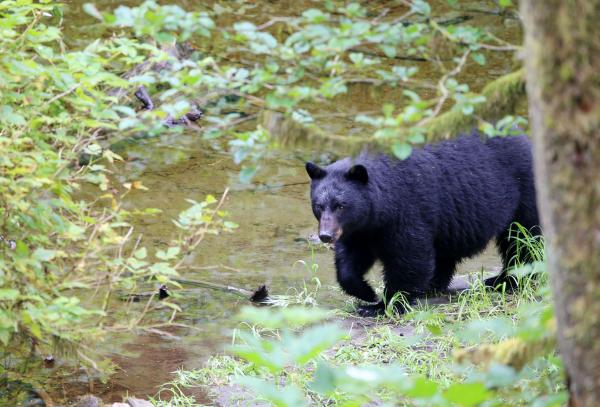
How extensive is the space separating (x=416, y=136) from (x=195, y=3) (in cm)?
1230

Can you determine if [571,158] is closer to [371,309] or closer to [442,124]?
[442,124]

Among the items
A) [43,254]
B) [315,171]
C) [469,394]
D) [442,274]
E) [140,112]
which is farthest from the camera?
[442,274]

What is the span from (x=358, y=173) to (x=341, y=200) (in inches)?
9.7

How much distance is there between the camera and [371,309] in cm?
762

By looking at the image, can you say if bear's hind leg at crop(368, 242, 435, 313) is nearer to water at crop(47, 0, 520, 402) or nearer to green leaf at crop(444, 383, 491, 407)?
water at crop(47, 0, 520, 402)

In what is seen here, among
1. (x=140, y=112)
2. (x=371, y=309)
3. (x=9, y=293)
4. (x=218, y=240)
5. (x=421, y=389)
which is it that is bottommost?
(x=218, y=240)

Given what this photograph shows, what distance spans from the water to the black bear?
57 centimetres

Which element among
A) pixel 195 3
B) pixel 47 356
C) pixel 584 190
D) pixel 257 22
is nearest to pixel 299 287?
pixel 47 356

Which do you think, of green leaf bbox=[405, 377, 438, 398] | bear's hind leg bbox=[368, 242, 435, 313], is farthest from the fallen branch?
bear's hind leg bbox=[368, 242, 435, 313]

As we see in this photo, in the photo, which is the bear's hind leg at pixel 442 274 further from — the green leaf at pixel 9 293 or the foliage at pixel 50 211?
the green leaf at pixel 9 293

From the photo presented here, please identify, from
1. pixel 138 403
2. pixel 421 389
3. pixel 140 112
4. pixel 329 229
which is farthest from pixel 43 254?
pixel 329 229

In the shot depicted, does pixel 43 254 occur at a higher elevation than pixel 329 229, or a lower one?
higher

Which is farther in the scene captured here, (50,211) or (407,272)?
(407,272)

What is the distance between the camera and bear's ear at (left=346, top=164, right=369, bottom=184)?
7.26m
